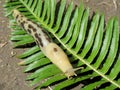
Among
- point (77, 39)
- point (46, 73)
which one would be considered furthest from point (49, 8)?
point (46, 73)

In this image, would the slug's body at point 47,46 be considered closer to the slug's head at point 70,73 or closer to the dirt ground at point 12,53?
the slug's head at point 70,73

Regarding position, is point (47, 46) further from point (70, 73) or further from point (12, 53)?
point (12, 53)

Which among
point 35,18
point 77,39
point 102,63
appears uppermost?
point 35,18

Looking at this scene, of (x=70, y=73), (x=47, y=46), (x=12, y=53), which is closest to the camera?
(x=70, y=73)

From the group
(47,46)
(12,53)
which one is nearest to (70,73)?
(47,46)

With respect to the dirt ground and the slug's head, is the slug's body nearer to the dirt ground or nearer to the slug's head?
the slug's head

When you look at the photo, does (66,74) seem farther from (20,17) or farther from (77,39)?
(20,17)

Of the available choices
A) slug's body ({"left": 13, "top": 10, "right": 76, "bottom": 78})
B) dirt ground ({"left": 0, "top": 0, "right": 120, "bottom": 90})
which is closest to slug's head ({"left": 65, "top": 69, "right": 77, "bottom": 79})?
slug's body ({"left": 13, "top": 10, "right": 76, "bottom": 78})
